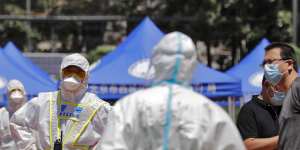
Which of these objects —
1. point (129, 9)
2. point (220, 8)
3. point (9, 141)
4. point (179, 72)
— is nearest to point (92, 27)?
point (129, 9)

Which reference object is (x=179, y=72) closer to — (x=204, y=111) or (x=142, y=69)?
(x=204, y=111)

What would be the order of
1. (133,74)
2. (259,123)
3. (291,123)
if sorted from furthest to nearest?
(133,74) < (259,123) < (291,123)

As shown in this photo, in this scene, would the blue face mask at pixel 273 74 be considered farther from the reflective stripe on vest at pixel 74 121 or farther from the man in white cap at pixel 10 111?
the man in white cap at pixel 10 111

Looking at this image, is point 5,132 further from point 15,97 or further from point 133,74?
point 133,74

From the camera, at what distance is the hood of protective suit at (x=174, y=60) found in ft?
13.5

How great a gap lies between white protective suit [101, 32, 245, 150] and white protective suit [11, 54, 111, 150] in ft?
8.30

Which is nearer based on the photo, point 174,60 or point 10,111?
point 174,60

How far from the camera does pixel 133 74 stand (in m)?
14.2

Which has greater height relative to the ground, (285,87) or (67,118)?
(285,87)

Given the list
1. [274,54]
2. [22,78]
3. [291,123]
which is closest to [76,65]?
[274,54]

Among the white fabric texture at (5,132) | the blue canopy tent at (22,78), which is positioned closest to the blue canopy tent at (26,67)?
the blue canopy tent at (22,78)

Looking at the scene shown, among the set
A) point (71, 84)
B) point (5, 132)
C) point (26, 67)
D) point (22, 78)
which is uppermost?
point (26, 67)

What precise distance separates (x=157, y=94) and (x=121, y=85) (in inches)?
398

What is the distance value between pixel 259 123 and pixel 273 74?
0.36m
